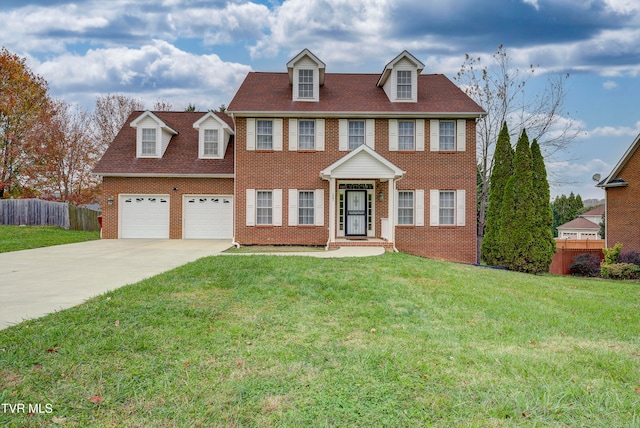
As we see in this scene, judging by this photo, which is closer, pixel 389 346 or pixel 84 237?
pixel 389 346

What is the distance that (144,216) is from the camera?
18.2 m

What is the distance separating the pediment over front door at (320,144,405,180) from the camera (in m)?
15.0

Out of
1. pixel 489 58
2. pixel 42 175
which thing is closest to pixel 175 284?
pixel 489 58

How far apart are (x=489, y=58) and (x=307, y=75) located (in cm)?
1156

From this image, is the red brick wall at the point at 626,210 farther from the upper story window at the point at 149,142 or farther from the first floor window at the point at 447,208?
the upper story window at the point at 149,142

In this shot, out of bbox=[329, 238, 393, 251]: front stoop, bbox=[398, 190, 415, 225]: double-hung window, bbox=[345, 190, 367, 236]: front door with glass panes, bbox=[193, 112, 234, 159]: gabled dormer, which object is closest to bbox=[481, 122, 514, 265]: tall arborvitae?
bbox=[398, 190, 415, 225]: double-hung window

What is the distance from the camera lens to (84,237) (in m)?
18.5

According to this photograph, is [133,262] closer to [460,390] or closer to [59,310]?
[59,310]

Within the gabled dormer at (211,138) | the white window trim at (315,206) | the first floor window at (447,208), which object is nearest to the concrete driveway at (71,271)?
the white window trim at (315,206)

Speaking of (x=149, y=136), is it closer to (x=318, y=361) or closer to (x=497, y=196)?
(x=497, y=196)

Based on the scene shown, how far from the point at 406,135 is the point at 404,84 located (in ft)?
7.70

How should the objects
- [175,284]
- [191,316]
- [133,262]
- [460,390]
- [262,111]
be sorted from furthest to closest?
[262,111], [133,262], [175,284], [191,316], [460,390]

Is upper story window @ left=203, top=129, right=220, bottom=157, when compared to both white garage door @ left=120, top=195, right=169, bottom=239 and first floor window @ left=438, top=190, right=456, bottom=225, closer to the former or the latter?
white garage door @ left=120, top=195, right=169, bottom=239

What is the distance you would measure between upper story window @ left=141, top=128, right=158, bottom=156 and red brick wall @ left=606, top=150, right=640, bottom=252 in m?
22.1
